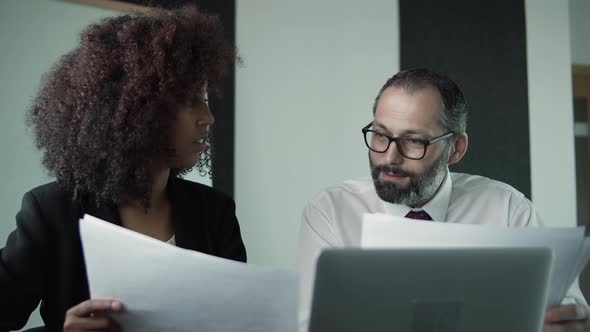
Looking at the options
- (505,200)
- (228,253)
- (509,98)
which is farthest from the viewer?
(509,98)

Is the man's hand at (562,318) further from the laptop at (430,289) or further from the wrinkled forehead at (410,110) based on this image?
the wrinkled forehead at (410,110)

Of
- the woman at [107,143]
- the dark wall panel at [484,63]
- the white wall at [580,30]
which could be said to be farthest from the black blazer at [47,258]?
the white wall at [580,30]

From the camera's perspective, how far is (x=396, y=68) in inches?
123

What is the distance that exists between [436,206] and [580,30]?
3241 millimetres

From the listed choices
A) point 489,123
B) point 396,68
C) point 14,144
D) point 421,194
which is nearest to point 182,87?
point 421,194

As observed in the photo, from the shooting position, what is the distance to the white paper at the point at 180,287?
877mm

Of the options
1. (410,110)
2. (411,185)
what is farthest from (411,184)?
(410,110)

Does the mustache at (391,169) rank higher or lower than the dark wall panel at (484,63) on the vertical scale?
lower

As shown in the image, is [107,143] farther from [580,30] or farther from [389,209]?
[580,30]

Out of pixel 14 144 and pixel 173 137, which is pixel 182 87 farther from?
pixel 14 144

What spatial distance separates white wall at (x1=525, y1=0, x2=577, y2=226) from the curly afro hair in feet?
8.56

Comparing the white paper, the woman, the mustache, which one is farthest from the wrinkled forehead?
the white paper

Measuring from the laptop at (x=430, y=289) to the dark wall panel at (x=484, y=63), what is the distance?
2.25 m

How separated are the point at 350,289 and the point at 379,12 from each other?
8.31 feet
